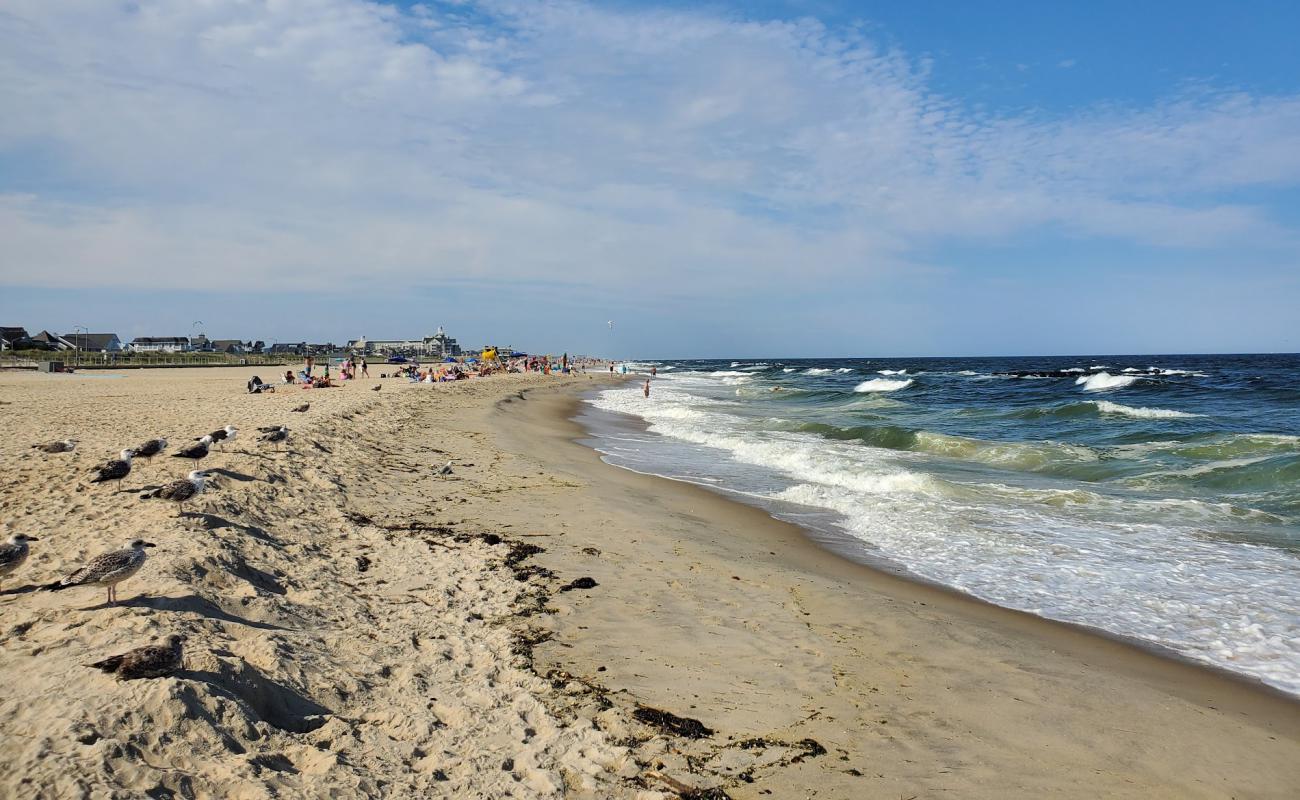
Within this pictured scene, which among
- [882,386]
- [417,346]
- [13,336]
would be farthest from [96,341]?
[882,386]

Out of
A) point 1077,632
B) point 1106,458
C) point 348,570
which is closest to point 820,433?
point 1106,458

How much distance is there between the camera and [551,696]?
14.1 ft

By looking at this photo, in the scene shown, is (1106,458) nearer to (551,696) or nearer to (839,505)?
(839,505)

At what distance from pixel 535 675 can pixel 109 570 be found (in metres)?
2.68

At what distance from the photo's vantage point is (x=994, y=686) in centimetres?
503

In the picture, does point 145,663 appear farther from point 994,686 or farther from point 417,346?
point 417,346

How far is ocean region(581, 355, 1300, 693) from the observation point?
6777 millimetres

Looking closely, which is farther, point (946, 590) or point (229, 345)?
point (229, 345)

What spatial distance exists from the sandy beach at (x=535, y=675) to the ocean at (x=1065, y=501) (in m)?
0.91

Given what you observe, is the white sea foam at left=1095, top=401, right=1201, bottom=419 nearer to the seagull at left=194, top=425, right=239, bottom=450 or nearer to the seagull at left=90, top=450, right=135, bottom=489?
the seagull at left=194, top=425, right=239, bottom=450

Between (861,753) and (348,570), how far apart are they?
4549 mm

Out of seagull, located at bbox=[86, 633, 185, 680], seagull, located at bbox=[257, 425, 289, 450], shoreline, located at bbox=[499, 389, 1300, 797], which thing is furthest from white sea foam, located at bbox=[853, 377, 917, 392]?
seagull, located at bbox=[86, 633, 185, 680]

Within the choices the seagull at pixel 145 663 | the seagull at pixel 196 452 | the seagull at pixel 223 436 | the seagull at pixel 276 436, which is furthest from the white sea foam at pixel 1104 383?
the seagull at pixel 145 663

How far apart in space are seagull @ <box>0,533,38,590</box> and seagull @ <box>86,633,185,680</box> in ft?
5.37
